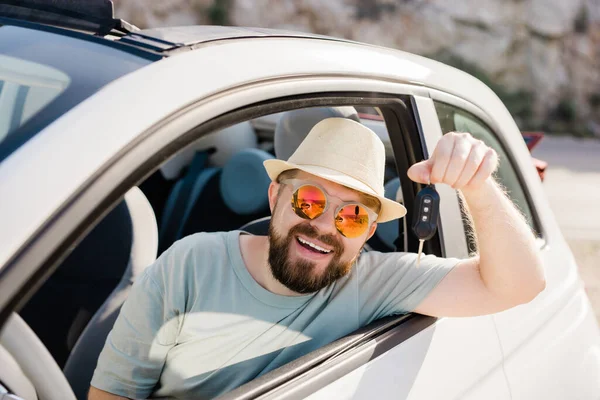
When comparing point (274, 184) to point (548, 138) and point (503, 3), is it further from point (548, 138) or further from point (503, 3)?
point (503, 3)

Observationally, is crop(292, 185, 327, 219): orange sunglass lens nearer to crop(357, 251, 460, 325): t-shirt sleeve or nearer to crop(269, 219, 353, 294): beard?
crop(269, 219, 353, 294): beard

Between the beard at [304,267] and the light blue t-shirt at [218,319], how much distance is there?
0.04 meters

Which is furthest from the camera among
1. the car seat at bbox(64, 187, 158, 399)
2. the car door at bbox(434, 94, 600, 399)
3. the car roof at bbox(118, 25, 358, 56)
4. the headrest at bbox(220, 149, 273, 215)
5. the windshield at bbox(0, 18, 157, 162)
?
the headrest at bbox(220, 149, 273, 215)

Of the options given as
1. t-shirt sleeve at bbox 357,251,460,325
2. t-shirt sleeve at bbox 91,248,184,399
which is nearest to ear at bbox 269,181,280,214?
t-shirt sleeve at bbox 357,251,460,325

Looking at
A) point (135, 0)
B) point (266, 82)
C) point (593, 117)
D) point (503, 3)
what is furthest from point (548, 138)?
point (266, 82)

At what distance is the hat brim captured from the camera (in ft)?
5.16

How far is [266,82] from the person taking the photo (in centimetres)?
126

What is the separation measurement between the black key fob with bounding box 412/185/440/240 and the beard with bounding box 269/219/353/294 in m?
0.22

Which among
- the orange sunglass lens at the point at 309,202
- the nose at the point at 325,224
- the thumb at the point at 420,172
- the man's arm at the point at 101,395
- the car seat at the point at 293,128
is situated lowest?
the man's arm at the point at 101,395

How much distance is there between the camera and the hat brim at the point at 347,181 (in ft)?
5.16

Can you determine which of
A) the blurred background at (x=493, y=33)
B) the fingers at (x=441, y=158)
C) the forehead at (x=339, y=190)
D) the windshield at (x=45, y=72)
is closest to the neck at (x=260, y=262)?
the forehead at (x=339, y=190)

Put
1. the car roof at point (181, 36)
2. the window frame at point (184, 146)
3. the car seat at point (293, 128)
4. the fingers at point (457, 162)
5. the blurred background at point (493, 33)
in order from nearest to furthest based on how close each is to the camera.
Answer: the window frame at point (184, 146) → the car roof at point (181, 36) → the fingers at point (457, 162) → the car seat at point (293, 128) → the blurred background at point (493, 33)

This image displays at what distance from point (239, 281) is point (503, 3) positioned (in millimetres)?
19426

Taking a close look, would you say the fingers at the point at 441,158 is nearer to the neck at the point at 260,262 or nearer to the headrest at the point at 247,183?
the neck at the point at 260,262
